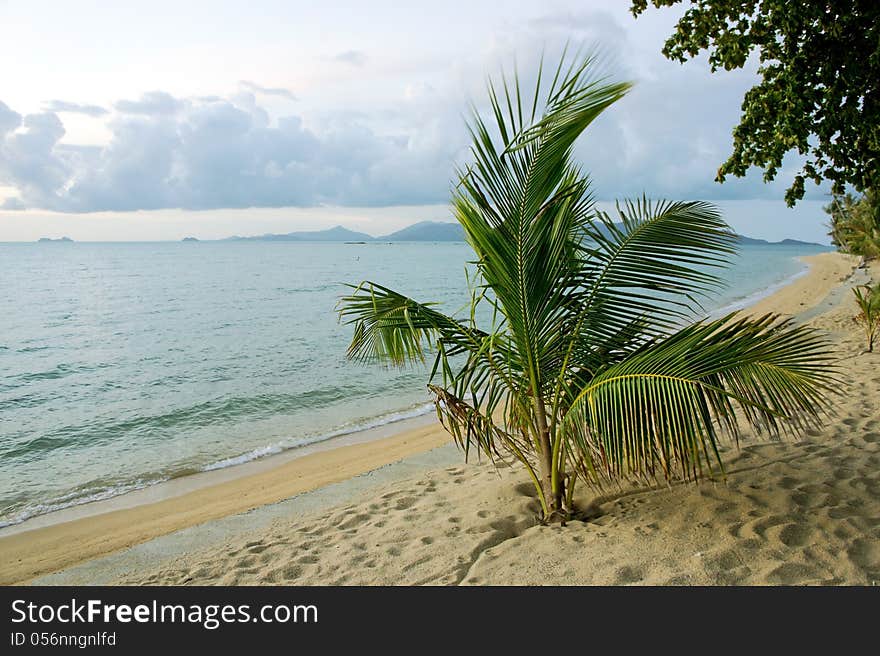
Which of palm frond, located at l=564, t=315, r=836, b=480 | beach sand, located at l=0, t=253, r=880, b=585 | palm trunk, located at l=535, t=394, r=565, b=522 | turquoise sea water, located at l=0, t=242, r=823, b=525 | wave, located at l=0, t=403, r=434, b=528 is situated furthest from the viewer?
turquoise sea water, located at l=0, t=242, r=823, b=525

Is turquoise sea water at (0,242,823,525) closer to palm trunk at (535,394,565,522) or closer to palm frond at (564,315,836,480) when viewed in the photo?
palm trunk at (535,394,565,522)

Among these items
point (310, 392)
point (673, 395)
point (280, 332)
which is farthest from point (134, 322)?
point (673, 395)

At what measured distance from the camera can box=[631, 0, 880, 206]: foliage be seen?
604cm

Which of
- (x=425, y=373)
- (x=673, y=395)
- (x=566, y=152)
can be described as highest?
(x=566, y=152)

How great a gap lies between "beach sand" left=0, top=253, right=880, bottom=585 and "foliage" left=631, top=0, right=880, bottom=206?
2.67 meters

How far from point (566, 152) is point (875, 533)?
10.1ft

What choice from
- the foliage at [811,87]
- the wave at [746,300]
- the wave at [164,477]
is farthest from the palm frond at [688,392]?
the wave at [746,300]

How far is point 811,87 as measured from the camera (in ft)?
20.3

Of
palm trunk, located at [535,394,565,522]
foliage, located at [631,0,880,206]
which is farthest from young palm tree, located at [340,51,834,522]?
foliage, located at [631,0,880,206]

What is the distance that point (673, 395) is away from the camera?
3.45 meters

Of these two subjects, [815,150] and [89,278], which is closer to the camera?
[815,150]

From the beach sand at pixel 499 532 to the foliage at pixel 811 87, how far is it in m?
2.67

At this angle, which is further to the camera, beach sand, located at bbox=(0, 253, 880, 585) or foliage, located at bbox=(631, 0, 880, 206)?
foliage, located at bbox=(631, 0, 880, 206)
